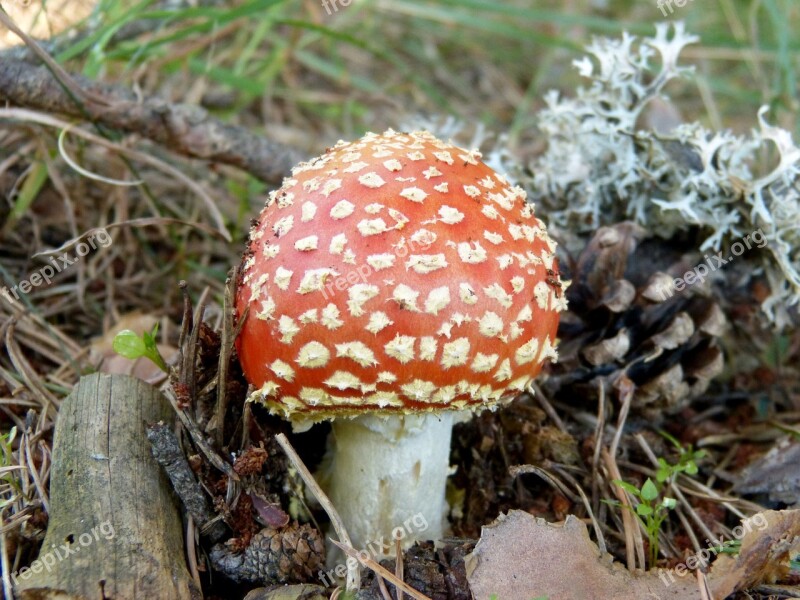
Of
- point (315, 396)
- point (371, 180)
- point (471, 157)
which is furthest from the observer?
point (471, 157)

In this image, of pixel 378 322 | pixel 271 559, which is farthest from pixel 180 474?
pixel 378 322

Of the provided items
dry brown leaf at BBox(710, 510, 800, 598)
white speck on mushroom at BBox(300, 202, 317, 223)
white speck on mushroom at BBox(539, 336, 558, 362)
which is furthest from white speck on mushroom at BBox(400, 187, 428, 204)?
dry brown leaf at BBox(710, 510, 800, 598)

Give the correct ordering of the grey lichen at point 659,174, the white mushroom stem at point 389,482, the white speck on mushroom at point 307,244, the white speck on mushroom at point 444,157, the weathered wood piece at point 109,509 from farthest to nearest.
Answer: the grey lichen at point 659,174, the white mushroom stem at point 389,482, the white speck on mushroom at point 444,157, the white speck on mushroom at point 307,244, the weathered wood piece at point 109,509

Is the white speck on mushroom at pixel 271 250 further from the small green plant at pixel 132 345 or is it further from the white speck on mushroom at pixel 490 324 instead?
the white speck on mushroom at pixel 490 324

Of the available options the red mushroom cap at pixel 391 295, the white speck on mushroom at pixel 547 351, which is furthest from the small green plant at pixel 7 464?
the white speck on mushroom at pixel 547 351

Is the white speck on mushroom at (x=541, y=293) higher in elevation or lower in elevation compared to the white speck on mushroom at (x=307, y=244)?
lower

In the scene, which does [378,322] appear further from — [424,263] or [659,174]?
[659,174]

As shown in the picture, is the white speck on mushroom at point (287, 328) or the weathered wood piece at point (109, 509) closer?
the weathered wood piece at point (109, 509)
